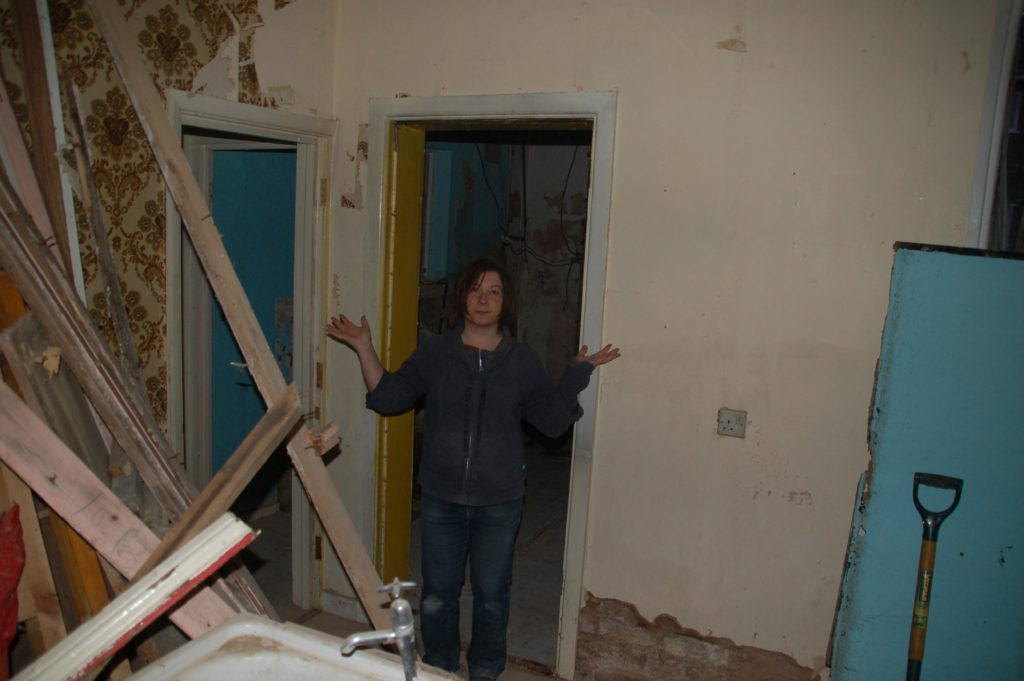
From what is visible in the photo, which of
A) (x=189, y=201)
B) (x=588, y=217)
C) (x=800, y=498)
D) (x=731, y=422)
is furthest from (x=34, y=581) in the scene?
(x=800, y=498)

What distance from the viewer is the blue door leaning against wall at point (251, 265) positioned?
11.9ft

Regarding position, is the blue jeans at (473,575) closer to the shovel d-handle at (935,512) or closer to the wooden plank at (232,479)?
the wooden plank at (232,479)

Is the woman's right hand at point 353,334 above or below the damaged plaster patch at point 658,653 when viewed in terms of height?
above

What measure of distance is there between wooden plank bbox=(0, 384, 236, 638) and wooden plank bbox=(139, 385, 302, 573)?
0.06 m

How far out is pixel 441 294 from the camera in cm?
490

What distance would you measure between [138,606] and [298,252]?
6.09ft

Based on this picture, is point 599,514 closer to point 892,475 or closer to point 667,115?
point 892,475

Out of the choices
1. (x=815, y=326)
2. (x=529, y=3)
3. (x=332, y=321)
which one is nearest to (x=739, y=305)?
(x=815, y=326)

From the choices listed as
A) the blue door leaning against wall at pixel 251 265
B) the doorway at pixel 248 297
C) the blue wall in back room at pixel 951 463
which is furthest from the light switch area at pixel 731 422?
the blue door leaning against wall at pixel 251 265

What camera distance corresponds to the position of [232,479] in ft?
5.66

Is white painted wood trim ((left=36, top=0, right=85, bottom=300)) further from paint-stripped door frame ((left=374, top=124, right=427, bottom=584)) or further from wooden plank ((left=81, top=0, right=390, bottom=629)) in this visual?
paint-stripped door frame ((left=374, top=124, right=427, bottom=584))

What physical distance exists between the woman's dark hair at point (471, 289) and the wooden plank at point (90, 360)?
1013 millimetres

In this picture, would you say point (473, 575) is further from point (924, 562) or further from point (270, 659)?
point (924, 562)

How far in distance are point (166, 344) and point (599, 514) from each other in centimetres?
157
